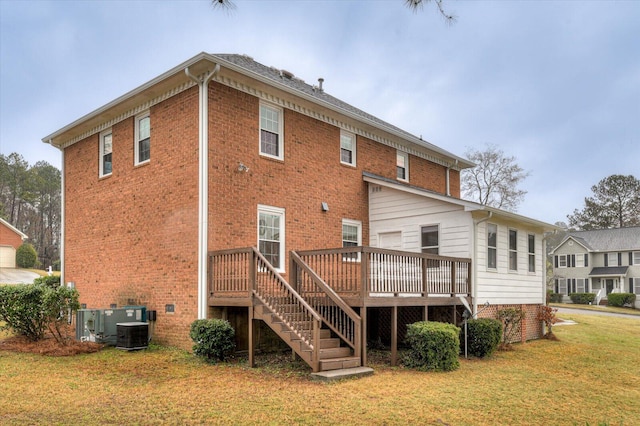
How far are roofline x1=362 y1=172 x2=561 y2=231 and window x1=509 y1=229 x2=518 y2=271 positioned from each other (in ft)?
1.86

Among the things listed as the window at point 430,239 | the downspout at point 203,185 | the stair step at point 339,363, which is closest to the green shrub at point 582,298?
the window at point 430,239

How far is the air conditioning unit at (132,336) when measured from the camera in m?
11.9

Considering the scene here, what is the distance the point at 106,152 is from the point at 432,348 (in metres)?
10.9

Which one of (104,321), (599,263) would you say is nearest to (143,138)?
(104,321)

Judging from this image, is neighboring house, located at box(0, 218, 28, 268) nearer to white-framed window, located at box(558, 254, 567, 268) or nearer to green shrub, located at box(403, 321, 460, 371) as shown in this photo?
green shrub, located at box(403, 321, 460, 371)

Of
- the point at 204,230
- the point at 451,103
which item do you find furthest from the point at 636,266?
the point at 204,230

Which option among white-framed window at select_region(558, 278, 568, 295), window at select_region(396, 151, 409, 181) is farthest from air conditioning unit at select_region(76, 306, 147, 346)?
white-framed window at select_region(558, 278, 568, 295)

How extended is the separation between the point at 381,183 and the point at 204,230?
628 centimetres

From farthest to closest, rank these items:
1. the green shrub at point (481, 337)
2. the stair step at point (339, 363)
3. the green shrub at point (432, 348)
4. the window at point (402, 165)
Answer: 1. the window at point (402, 165)
2. the green shrub at point (481, 337)
3. the green shrub at point (432, 348)
4. the stair step at point (339, 363)

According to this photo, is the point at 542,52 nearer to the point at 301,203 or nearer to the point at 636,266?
the point at 301,203

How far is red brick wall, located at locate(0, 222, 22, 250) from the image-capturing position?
146 ft

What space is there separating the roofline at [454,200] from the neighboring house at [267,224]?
71 millimetres

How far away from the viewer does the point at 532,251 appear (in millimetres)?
17703

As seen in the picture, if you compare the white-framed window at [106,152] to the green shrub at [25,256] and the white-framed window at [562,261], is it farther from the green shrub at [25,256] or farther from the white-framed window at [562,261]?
the white-framed window at [562,261]
